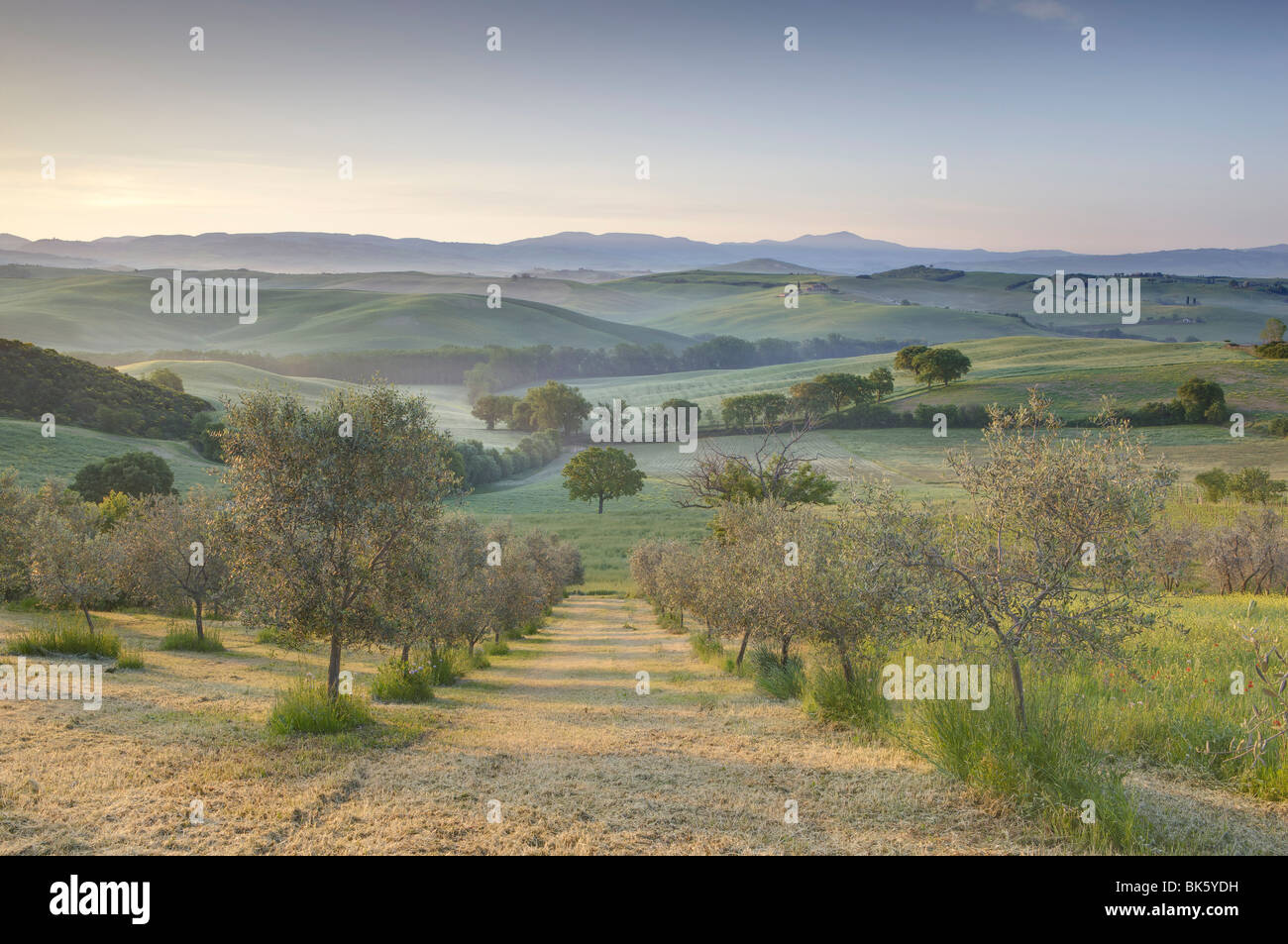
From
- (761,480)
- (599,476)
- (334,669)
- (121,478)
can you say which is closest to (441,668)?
(334,669)

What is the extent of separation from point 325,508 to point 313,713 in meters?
4.17

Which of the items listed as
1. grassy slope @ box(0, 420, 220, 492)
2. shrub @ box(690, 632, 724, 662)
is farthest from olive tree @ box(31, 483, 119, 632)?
grassy slope @ box(0, 420, 220, 492)

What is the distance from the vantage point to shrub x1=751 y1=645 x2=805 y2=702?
2141 centimetres

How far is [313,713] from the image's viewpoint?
15516 mm

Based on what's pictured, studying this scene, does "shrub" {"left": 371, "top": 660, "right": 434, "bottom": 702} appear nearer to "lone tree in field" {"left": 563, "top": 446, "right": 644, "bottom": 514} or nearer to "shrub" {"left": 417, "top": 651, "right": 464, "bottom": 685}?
"shrub" {"left": 417, "top": 651, "right": 464, "bottom": 685}

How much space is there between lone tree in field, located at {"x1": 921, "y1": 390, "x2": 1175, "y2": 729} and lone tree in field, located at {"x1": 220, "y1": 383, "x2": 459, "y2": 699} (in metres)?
11.4

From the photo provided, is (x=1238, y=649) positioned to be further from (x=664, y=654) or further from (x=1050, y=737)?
(x=664, y=654)

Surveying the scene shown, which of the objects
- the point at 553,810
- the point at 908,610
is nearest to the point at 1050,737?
the point at 908,610

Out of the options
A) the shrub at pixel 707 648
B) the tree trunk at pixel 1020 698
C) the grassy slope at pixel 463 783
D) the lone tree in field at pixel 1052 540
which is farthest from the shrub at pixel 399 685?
the lone tree in field at pixel 1052 540

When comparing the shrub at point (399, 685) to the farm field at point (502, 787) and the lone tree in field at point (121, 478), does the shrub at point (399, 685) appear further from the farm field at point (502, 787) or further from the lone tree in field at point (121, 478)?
the lone tree in field at point (121, 478)

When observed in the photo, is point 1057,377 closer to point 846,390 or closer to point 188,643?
point 846,390

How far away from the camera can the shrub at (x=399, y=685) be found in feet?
69.7

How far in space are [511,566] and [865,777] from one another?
2441 cm

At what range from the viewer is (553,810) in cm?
1109
